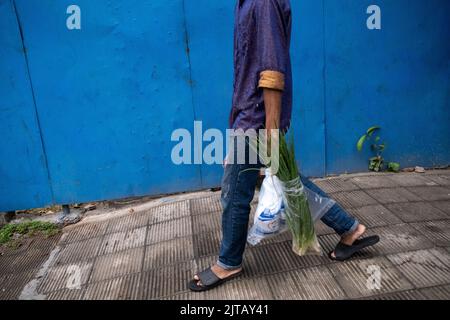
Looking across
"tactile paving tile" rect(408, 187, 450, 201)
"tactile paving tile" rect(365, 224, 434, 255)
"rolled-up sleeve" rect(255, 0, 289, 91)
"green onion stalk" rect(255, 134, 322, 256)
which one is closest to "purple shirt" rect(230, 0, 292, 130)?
"rolled-up sleeve" rect(255, 0, 289, 91)

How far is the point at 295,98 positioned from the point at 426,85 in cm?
135

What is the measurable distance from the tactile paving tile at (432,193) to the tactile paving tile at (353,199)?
1.50 ft

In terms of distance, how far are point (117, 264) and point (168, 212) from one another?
826 mm

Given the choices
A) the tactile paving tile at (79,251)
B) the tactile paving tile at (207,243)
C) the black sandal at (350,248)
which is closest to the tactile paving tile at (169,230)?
the tactile paving tile at (207,243)

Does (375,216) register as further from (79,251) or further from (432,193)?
(79,251)

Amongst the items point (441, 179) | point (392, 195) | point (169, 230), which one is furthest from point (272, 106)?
point (441, 179)

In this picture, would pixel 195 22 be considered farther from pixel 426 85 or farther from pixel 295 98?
pixel 426 85

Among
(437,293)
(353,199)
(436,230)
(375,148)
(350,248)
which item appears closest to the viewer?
(437,293)

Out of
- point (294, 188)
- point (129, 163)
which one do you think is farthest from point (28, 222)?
point (294, 188)

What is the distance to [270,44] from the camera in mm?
2023

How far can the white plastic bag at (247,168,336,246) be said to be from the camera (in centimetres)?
238

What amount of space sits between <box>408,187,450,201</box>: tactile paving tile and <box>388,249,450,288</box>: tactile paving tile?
986 mm

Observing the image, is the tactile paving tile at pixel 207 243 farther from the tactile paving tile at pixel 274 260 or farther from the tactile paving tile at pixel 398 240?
the tactile paving tile at pixel 398 240

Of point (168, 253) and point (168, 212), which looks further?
point (168, 212)
